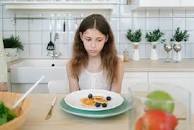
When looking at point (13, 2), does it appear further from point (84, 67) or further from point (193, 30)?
point (193, 30)

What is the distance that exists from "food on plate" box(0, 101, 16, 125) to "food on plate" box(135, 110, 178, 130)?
334 millimetres

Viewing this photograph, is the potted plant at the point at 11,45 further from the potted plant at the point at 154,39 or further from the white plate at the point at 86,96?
the white plate at the point at 86,96

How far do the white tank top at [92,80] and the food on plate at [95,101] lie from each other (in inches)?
22.4

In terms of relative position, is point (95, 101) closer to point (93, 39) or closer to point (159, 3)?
point (93, 39)

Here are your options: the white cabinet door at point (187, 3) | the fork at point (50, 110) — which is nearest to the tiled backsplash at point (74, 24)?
the white cabinet door at point (187, 3)

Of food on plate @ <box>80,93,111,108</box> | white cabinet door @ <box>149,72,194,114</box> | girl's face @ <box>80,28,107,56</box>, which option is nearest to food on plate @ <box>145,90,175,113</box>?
food on plate @ <box>80,93,111,108</box>

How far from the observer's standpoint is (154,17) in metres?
2.45

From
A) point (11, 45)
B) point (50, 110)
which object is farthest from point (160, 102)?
point (11, 45)

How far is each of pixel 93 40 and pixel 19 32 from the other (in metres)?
1.22

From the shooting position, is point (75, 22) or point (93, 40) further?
point (75, 22)

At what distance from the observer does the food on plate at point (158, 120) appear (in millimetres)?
494

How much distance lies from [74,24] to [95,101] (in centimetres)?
158

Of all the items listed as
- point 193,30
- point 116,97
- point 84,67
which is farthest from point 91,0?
point 116,97

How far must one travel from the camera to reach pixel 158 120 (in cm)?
49
